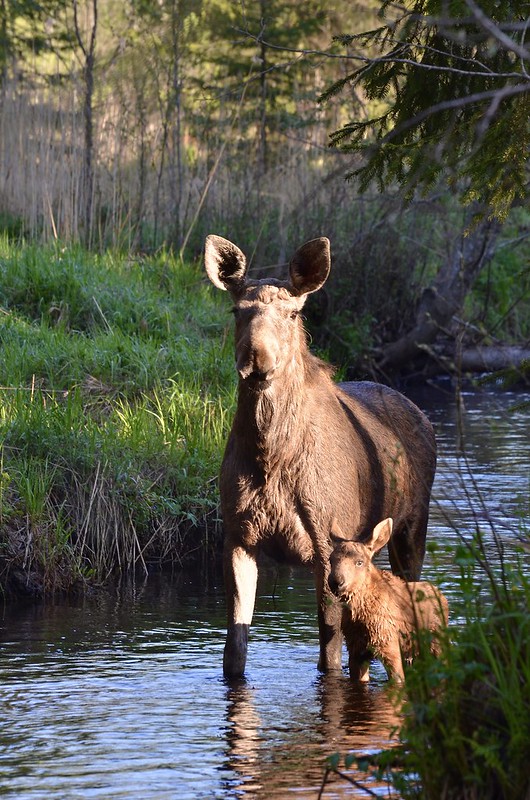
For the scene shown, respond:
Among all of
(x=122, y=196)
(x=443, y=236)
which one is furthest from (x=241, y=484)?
(x=443, y=236)

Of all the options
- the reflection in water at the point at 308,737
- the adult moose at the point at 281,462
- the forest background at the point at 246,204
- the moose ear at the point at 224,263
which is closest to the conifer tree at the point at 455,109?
the adult moose at the point at 281,462

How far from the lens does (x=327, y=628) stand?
23.1 ft

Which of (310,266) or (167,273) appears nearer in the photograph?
(310,266)

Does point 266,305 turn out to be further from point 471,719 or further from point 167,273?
point 167,273

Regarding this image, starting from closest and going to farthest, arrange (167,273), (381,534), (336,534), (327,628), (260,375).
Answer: (260,375) → (381,534) → (336,534) → (327,628) → (167,273)

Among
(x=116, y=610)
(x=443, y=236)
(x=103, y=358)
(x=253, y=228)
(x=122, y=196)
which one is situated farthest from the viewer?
(x=443, y=236)

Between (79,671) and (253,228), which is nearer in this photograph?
(79,671)

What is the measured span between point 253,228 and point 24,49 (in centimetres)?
1111

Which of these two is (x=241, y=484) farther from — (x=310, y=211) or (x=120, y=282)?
(x=310, y=211)

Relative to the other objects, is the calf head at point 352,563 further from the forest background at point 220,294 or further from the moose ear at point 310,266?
the moose ear at point 310,266

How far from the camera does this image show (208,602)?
889 cm

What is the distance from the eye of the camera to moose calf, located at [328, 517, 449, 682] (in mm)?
6473

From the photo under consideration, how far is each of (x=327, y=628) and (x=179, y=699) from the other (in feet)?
2.94

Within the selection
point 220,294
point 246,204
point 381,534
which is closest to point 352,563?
point 381,534
